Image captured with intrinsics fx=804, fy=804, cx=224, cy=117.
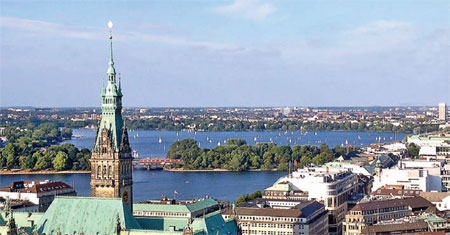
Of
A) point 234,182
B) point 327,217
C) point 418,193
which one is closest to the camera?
point 327,217

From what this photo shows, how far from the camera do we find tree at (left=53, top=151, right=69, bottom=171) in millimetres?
114438

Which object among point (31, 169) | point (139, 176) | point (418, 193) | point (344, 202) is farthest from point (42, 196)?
point (31, 169)

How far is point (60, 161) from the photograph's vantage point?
4518 inches

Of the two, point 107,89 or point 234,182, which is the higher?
point 107,89

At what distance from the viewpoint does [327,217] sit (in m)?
65.3

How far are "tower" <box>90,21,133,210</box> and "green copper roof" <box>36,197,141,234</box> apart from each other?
2.75 metres

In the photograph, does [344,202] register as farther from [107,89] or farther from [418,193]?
[107,89]

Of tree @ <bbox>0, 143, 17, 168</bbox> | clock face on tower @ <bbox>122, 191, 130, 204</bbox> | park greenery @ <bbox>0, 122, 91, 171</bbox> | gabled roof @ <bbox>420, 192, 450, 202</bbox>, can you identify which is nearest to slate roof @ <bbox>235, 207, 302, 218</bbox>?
gabled roof @ <bbox>420, 192, 450, 202</bbox>

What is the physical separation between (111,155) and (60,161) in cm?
7675

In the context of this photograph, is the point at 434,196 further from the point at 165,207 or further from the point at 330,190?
the point at 165,207

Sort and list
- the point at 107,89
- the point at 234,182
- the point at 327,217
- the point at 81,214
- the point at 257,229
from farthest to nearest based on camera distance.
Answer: the point at 234,182
the point at 327,217
the point at 257,229
the point at 107,89
the point at 81,214

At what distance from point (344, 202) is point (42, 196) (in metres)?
26.8

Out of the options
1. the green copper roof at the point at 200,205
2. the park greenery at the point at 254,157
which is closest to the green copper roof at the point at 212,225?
the green copper roof at the point at 200,205

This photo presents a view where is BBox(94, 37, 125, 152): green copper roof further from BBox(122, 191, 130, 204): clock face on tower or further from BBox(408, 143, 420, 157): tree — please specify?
BBox(408, 143, 420, 157): tree
